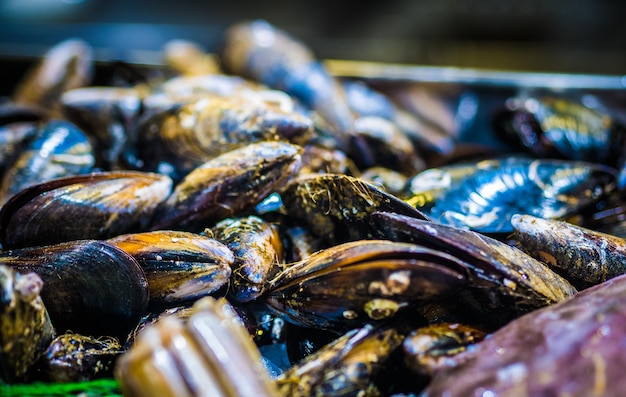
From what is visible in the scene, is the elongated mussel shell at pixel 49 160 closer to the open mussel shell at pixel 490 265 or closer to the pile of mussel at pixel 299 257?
the pile of mussel at pixel 299 257

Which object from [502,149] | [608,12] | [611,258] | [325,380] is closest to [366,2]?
[608,12]

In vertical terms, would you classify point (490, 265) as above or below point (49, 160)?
below

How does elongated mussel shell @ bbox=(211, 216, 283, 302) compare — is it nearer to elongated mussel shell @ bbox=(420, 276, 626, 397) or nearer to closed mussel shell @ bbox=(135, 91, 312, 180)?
closed mussel shell @ bbox=(135, 91, 312, 180)

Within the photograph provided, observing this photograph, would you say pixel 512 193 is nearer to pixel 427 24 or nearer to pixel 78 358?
pixel 78 358

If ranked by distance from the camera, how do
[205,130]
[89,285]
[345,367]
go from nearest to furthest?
[345,367]
[89,285]
[205,130]

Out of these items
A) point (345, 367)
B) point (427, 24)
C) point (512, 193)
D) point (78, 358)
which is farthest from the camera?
point (427, 24)

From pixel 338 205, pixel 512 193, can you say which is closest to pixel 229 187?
pixel 338 205

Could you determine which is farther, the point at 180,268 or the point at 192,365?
the point at 180,268

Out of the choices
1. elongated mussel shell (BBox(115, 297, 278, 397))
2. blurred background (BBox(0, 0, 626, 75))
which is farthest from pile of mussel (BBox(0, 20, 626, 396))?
blurred background (BBox(0, 0, 626, 75))
